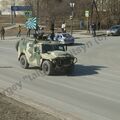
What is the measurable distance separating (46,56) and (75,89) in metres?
4.85

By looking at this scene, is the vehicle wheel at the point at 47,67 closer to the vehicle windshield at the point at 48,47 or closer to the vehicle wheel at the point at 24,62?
the vehicle windshield at the point at 48,47

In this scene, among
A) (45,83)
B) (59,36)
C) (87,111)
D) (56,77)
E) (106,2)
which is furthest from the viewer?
(106,2)

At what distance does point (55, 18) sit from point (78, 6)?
4.79 m

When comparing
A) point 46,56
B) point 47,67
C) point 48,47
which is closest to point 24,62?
point 48,47

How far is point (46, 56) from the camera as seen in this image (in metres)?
23.4

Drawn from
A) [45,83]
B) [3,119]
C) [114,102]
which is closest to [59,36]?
[45,83]

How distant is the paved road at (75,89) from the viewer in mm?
14859

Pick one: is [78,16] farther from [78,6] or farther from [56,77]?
[56,77]

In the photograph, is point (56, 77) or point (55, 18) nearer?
point (56, 77)

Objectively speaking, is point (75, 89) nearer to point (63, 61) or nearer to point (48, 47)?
point (63, 61)

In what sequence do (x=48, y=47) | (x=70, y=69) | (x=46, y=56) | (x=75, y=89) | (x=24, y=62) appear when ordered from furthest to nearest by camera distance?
(x=24, y=62) < (x=48, y=47) < (x=70, y=69) < (x=46, y=56) < (x=75, y=89)

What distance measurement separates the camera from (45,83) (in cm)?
2058

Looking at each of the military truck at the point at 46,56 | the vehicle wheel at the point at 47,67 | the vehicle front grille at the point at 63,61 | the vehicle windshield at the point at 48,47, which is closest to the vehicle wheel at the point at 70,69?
the military truck at the point at 46,56

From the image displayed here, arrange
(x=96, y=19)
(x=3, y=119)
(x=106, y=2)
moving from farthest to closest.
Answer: (x=106, y=2) < (x=96, y=19) < (x=3, y=119)
